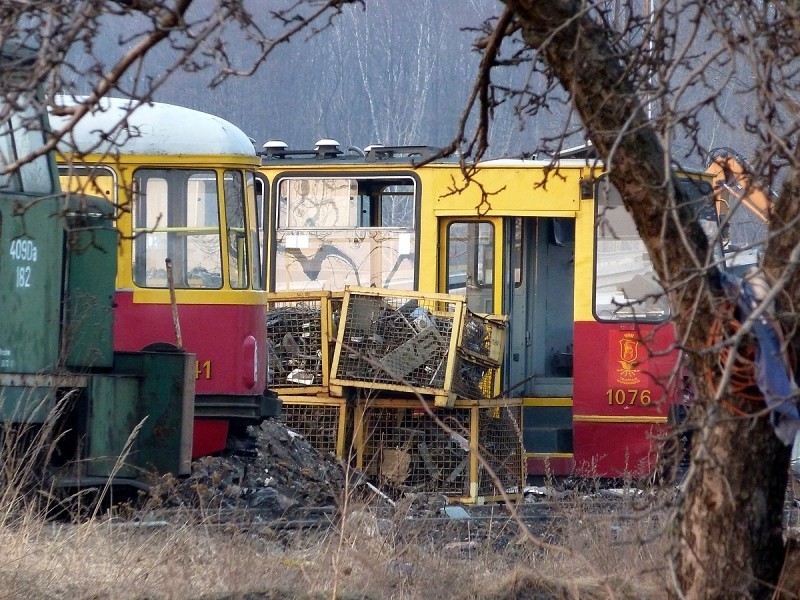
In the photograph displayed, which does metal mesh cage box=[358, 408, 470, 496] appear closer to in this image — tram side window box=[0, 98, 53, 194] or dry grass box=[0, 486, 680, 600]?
dry grass box=[0, 486, 680, 600]

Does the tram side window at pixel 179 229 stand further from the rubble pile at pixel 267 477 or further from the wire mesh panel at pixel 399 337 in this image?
the rubble pile at pixel 267 477

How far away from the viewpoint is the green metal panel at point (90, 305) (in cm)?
710

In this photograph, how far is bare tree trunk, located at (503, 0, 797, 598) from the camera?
13.7 feet

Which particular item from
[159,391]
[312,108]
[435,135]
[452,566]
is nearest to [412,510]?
[159,391]

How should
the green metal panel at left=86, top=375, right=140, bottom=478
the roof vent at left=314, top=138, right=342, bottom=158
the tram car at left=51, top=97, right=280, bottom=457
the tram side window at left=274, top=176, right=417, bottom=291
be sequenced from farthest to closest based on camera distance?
the roof vent at left=314, top=138, right=342, bottom=158
the tram side window at left=274, top=176, right=417, bottom=291
the tram car at left=51, top=97, right=280, bottom=457
the green metal panel at left=86, top=375, right=140, bottom=478

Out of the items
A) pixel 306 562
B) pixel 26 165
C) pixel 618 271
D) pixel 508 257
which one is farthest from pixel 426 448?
pixel 26 165

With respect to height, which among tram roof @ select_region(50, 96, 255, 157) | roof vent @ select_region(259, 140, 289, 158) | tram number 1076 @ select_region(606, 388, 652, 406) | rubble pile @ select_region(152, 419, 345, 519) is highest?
roof vent @ select_region(259, 140, 289, 158)

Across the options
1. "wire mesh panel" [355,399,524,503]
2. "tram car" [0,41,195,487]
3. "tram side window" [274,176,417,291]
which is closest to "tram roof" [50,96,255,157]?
"tram side window" [274,176,417,291]

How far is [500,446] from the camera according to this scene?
11.0 meters

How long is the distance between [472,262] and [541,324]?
3.78 feet

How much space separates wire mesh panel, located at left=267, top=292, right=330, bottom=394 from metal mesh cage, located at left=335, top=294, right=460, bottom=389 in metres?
0.25

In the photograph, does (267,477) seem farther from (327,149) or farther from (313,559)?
(327,149)

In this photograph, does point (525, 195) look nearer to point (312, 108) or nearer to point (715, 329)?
point (715, 329)

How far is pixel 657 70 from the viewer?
4.48 m
